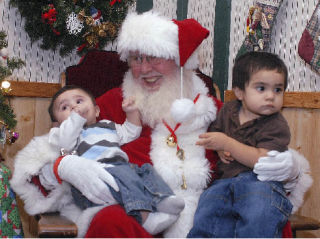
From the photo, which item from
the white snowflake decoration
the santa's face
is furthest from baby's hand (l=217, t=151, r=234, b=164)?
the white snowflake decoration

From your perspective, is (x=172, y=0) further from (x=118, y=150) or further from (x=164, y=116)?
(x=118, y=150)

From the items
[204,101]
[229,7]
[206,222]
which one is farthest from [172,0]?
[206,222]

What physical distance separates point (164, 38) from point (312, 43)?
704 millimetres

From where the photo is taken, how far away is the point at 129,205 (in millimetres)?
1443

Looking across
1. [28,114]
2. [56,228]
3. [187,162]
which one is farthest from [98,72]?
[56,228]

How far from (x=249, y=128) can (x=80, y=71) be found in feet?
3.16

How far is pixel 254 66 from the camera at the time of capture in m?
1.66

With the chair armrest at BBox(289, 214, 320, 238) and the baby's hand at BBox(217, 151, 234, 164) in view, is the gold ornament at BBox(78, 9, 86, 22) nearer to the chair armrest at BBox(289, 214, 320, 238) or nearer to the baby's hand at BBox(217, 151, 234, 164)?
the baby's hand at BBox(217, 151, 234, 164)

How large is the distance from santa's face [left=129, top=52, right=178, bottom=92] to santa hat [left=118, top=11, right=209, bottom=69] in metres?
0.04

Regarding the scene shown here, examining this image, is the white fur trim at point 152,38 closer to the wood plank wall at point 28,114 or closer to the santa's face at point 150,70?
the santa's face at point 150,70

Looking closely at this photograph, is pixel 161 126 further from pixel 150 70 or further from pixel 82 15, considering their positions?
pixel 82 15


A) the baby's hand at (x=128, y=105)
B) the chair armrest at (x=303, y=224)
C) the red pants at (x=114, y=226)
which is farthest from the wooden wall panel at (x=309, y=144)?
the red pants at (x=114, y=226)

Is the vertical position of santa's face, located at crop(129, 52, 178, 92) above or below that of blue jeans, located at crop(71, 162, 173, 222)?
above

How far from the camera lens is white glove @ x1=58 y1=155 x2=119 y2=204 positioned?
4.92ft
